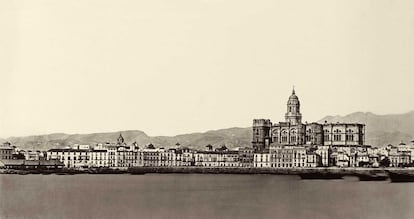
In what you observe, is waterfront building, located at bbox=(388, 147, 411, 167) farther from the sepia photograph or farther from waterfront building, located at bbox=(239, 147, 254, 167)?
waterfront building, located at bbox=(239, 147, 254, 167)

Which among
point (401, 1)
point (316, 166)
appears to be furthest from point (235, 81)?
point (401, 1)

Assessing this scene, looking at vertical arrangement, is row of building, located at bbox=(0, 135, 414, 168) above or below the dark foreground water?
above

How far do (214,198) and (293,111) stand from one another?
63cm

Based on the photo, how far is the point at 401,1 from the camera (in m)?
4.33

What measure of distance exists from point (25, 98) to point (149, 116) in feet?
2.24

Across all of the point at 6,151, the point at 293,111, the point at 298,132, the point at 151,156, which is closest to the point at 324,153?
the point at 298,132

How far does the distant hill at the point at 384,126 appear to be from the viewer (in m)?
4.29

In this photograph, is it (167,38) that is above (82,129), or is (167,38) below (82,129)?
above

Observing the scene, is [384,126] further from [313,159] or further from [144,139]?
[144,139]

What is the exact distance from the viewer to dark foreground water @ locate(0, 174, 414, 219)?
4.28m

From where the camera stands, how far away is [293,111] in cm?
429

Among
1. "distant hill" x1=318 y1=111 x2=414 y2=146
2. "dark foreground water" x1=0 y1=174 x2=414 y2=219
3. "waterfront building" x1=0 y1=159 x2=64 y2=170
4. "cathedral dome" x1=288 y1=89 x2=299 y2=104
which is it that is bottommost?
"dark foreground water" x1=0 y1=174 x2=414 y2=219

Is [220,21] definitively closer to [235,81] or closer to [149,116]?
[235,81]

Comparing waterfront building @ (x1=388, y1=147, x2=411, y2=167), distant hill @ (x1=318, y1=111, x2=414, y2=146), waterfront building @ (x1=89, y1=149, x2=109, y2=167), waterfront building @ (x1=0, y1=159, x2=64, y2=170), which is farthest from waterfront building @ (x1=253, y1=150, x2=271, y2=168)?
waterfront building @ (x1=0, y1=159, x2=64, y2=170)
